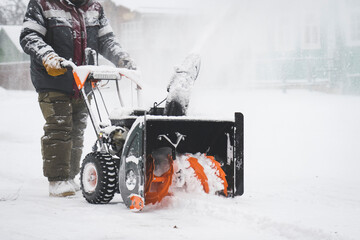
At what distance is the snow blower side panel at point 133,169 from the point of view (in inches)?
135

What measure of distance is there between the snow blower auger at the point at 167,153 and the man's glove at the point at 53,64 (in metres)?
0.06

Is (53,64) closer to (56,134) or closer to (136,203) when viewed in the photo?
(56,134)

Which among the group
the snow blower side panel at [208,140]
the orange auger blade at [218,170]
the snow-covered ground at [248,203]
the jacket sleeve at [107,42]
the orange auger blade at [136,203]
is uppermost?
the jacket sleeve at [107,42]

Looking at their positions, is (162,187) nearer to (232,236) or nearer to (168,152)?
(168,152)

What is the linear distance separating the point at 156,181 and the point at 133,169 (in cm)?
22

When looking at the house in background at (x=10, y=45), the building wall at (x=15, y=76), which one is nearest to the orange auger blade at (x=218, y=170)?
the building wall at (x=15, y=76)

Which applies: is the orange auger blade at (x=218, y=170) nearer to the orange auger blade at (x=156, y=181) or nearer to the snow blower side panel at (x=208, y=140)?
the snow blower side panel at (x=208, y=140)

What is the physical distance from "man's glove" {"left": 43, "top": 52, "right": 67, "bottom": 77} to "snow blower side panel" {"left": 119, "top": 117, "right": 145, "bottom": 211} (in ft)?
3.12

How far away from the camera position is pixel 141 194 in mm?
3420

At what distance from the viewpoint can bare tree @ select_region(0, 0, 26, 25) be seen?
18.7 meters

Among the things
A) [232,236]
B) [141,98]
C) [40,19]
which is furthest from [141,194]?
[40,19]

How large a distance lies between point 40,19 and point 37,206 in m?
1.63

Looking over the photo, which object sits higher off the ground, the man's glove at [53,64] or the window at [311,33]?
the window at [311,33]

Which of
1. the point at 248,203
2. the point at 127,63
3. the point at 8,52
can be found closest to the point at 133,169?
the point at 248,203
